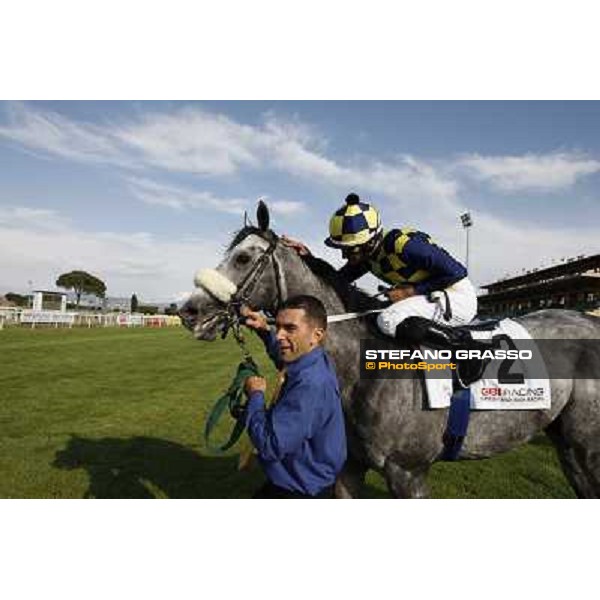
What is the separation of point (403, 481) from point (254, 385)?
4.28 feet

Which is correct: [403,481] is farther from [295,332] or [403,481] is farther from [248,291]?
[248,291]

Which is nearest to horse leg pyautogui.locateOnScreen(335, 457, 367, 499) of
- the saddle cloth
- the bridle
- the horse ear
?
the saddle cloth

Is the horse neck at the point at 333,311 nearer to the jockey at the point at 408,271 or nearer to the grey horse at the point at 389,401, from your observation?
the grey horse at the point at 389,401

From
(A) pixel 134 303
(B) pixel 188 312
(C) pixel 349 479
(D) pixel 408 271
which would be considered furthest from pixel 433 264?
(A) pixel 134 303

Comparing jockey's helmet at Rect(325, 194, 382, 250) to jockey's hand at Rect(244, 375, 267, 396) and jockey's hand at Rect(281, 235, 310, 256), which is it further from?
jockey's hand at Rect(244, 375, 267, 396)

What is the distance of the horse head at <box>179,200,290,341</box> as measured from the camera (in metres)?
3.41

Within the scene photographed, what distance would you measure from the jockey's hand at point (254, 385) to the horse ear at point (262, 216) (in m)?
1.35

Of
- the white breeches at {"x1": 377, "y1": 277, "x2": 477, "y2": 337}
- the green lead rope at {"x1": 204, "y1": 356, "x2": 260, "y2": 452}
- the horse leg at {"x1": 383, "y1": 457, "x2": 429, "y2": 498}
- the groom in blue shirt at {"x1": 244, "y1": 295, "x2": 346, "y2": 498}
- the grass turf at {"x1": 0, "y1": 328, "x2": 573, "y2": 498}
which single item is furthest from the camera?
the grass turf at {"x1": 0, "y1": 328, "x2": 573, "y2": 498}

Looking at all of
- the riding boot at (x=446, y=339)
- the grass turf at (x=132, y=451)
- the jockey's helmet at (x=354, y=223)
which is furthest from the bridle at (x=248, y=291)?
the grass turf at (x=132, y=451)

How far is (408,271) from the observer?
3.52 meters

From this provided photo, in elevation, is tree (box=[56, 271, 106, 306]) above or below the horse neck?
above

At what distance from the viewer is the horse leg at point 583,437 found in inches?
138

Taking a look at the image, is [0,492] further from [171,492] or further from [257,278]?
[257,278]

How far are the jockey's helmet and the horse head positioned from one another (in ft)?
1.26
